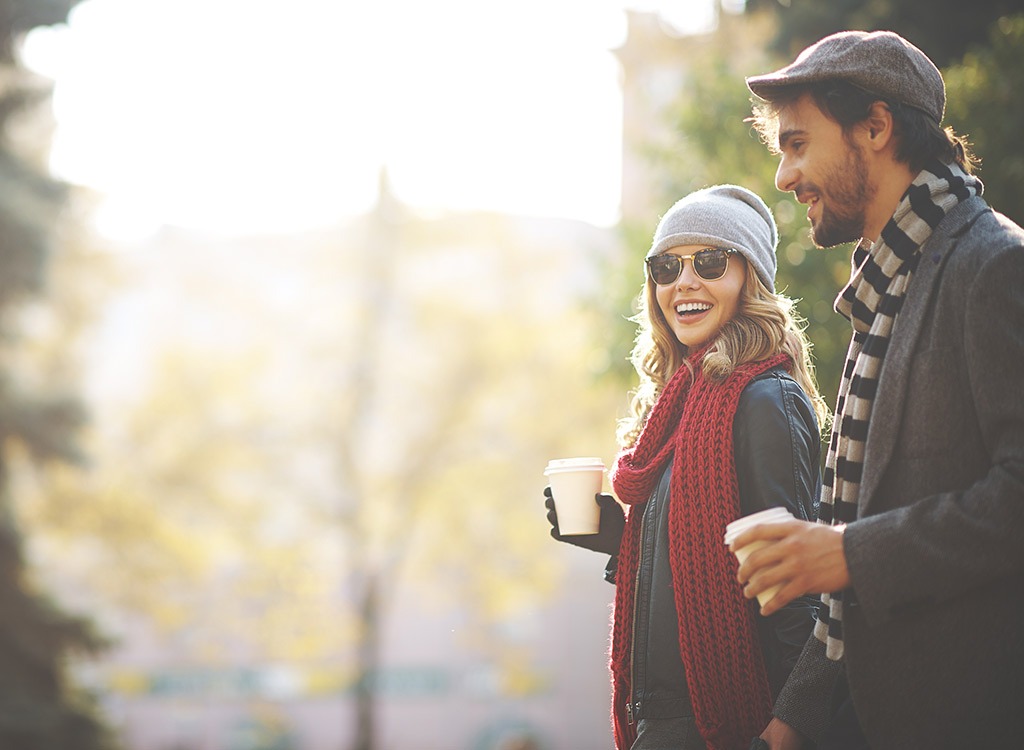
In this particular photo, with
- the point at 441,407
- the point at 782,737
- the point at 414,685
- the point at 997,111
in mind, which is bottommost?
the point at 414,685

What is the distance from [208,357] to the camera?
837 inches

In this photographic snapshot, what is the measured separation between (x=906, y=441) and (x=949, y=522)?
0.22m

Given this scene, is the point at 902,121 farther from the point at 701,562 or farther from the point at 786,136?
the point at 701,562

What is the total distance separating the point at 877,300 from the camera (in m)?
2.39

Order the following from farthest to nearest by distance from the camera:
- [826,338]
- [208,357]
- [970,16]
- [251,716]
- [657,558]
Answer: [251,716]
[208,357]
[970,16]
[826,338]
[657,558]

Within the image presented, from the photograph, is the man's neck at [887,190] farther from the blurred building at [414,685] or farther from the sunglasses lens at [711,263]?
the blurred building at [414,685]

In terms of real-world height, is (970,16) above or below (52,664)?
above

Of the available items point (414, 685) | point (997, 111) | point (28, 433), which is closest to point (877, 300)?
point (997, 111)

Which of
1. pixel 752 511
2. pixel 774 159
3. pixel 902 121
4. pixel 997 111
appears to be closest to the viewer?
pixel 902 121

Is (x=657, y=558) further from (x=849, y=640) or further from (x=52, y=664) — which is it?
(x=52, y=664)

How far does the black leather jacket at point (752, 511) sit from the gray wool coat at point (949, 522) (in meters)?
0.55

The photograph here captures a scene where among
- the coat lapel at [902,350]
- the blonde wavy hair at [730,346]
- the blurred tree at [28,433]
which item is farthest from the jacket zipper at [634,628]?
the blurred tree at [28,433]

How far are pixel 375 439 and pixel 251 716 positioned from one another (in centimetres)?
1435

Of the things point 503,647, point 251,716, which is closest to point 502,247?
point 503,647
